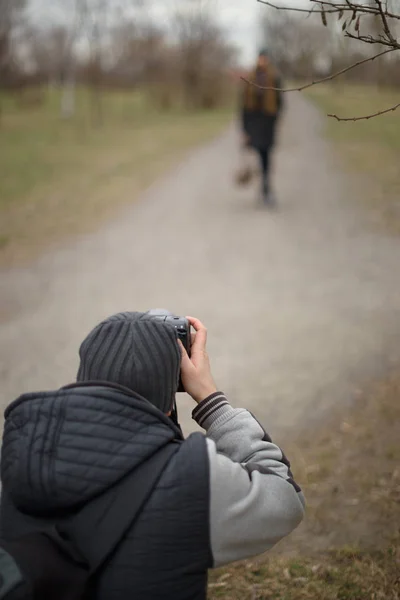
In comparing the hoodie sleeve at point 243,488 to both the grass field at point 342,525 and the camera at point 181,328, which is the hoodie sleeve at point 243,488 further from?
the grass field at point 342,525

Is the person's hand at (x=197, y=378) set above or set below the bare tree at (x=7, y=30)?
below

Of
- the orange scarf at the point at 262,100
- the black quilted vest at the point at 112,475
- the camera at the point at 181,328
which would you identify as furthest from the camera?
the orange scarf at the point at 262,100

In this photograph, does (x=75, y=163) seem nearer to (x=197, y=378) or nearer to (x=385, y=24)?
(x=385, y=24)

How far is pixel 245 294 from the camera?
6.11 m

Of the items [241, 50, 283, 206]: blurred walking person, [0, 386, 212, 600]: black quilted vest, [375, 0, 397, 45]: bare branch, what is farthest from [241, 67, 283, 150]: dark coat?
[0, 386, 212, 600]: black quilted vest

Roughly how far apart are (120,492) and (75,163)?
15534mm

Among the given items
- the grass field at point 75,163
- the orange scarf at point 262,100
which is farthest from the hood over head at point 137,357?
the orange scarf at point 262,100

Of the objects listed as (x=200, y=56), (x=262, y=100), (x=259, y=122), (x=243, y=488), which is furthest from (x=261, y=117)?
(x=200, y=56)

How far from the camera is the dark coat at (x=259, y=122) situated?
29.8ft

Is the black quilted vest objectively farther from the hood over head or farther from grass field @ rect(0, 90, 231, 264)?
grass field @ rect(0, 90, 231, 264)

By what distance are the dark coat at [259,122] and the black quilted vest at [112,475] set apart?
8.16m

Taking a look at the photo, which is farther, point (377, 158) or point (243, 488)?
point (377, 158)

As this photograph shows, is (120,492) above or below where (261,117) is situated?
below

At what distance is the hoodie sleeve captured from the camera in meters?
1.46
